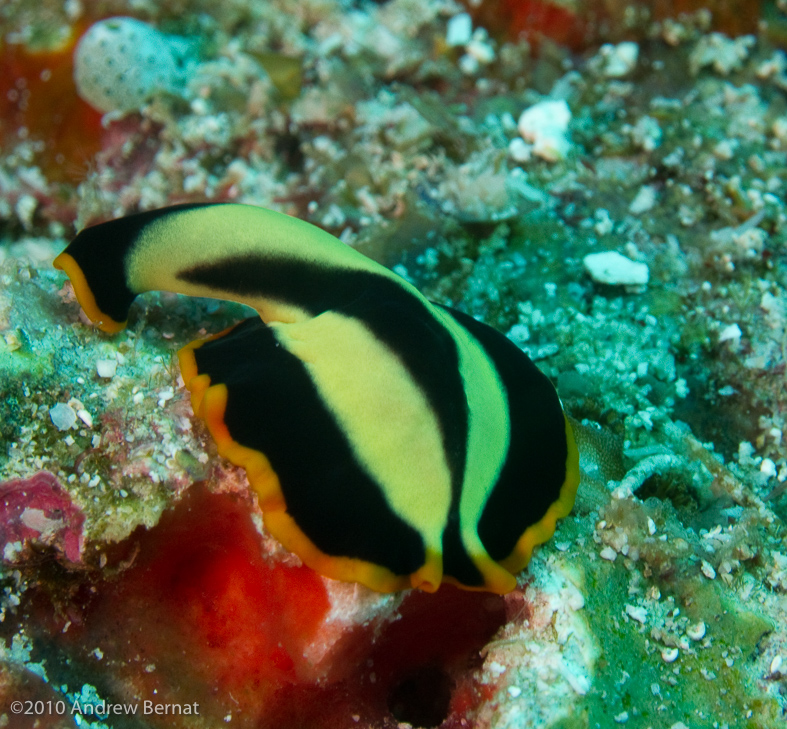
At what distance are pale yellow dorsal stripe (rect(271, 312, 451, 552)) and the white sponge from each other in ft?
10.8

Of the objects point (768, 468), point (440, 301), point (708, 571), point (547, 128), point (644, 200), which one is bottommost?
point (768, 468)

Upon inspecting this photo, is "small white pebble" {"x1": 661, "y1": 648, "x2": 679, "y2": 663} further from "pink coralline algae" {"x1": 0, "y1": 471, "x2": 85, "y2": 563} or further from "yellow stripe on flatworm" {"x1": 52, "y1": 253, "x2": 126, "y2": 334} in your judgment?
"yellow stripe on flatworm" {"x1": 52, "y1": 253, "x2": 126, "y2": 334}

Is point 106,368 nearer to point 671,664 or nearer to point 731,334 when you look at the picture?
point 671,664

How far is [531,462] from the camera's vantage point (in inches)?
87.0

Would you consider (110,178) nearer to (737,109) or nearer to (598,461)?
(598,461)

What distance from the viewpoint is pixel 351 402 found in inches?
81.2

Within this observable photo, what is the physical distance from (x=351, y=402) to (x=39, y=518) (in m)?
1.10

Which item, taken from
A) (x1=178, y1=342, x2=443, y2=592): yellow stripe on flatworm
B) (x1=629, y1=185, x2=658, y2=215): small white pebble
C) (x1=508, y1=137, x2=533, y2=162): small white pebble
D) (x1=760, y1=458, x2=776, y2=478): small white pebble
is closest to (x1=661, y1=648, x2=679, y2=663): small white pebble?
(x1=178, y1=342, x2=443, y2=592): yellow stripe on flatworm

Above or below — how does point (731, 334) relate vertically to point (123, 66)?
below

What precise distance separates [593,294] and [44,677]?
9.99 feet

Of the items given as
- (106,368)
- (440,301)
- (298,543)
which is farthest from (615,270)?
(106,368)

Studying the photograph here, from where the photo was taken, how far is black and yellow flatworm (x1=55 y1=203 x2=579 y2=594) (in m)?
1.97

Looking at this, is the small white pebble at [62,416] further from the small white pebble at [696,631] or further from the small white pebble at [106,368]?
the small white pebble at [696,631]

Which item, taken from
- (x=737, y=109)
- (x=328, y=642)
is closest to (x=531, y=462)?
(x=328, y=642)
